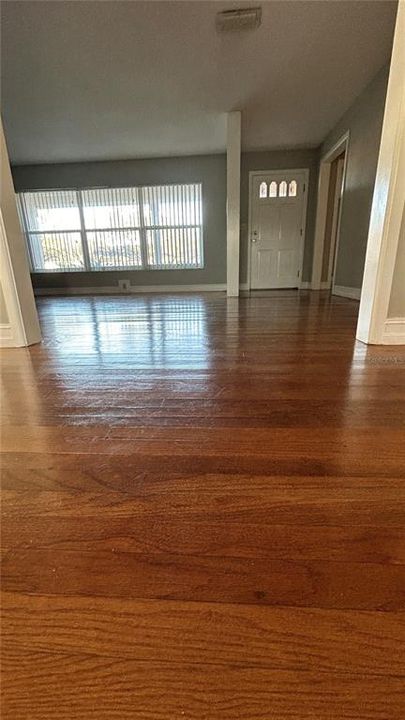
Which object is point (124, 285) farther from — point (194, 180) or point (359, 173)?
point (359, 173)

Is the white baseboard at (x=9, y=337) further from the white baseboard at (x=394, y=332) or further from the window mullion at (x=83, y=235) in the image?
the window mullion at (x=83, y=235)

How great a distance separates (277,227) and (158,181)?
97.2 inches

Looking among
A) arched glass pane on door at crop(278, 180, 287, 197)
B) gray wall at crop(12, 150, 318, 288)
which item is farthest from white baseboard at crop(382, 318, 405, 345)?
arched glass pane on door at crop(278, 180, 287, 197)

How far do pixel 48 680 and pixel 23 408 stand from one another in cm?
94

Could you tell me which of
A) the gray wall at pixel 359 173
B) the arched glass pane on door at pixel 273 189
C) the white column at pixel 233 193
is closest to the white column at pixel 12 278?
the white column at pixel 233 193

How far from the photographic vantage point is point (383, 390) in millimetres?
1207

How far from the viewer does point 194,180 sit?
5777 millimetres

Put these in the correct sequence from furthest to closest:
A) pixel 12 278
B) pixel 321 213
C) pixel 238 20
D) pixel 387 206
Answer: pixel 321 213, pixel 238 20, pixel 12 278, pixel 387 206

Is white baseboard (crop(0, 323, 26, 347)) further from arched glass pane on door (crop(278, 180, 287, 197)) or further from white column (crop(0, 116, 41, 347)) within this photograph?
arched glass pane on door (crop(278, 180, 287, 197))

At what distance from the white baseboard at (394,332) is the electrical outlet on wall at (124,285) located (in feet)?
18.0

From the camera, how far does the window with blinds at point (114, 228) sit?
6.05m

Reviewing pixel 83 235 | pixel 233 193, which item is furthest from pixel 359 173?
pixel 83 235

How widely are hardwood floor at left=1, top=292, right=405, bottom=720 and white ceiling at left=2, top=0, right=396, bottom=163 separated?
126 inches

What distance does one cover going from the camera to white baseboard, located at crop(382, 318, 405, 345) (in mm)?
1789
